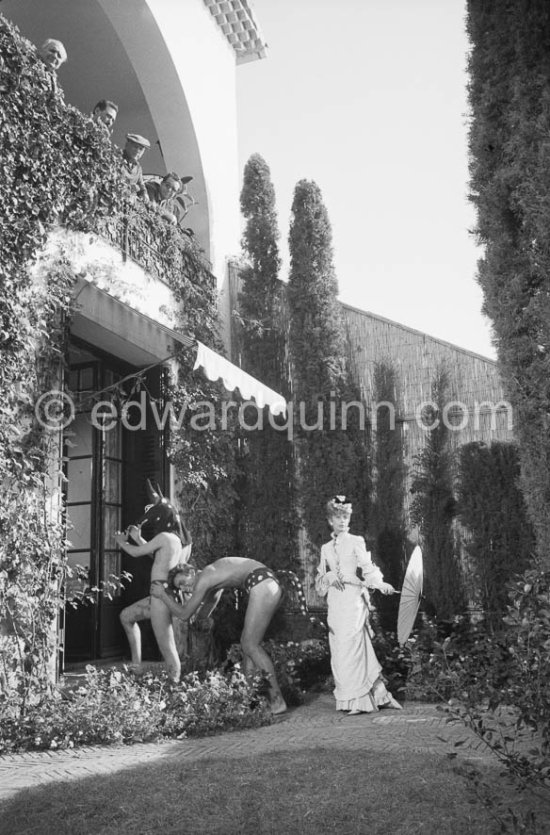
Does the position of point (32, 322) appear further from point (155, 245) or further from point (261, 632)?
point (261, 632)

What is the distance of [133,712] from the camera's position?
5.87m

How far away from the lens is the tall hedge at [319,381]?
32.3ft

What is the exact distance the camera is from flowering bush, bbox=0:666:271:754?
5656mm

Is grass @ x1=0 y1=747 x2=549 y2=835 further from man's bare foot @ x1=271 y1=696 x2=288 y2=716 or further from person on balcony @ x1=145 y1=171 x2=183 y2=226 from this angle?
person on balcony @ x1=145 y1=171 x2=183 y2=226

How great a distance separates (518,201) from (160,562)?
15.2 ft

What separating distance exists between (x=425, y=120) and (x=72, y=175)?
4.33m

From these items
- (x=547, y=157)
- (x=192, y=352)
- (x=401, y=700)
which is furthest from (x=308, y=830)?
(x=192, y=352)

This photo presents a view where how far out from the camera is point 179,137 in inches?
442

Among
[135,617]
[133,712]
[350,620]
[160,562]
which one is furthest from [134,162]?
[133,712]

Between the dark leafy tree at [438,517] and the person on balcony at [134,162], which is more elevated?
the person on balcony at [134,162]

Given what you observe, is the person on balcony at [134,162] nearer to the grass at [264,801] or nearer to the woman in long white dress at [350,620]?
the woman in long white dress at [350,620]

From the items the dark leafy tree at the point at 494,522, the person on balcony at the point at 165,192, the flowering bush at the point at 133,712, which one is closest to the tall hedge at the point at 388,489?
the dark leafy tree at the point at 494,522

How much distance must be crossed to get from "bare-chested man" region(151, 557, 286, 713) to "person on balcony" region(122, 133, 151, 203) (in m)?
4.53

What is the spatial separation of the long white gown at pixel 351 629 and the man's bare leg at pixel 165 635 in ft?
4.80
